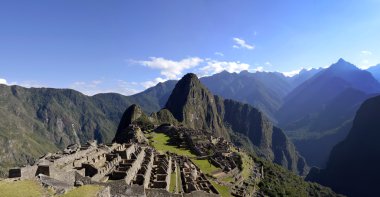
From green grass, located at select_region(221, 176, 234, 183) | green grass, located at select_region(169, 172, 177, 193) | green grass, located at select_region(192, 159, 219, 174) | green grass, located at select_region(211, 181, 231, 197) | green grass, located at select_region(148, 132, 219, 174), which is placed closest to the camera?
green grass, located at select_region(169, 172, 177, 193)

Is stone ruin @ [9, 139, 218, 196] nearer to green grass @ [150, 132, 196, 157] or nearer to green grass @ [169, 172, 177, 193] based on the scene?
green grass @ [169, 172, 177, 193]

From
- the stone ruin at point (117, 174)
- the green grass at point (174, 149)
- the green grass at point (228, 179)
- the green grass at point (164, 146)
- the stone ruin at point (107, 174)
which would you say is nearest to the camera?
the stone ruin at point (107, 174)

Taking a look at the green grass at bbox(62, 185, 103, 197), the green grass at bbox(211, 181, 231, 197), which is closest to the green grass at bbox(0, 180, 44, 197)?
the green grass at bbox(62, 185, 103, 197)

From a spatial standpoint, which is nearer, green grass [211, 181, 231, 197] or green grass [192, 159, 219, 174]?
green grass [211, 181, 231, 197]

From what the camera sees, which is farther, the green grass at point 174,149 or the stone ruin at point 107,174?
the green grass at point 174,149

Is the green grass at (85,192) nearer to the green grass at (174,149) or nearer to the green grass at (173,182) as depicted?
the green grass at (173,182)

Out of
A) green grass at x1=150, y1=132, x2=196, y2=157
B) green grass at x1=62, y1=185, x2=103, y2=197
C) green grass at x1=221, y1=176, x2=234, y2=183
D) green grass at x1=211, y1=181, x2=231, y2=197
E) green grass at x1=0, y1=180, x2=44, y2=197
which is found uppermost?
green grass at x1=0, y1=180, x2=44, y2=197

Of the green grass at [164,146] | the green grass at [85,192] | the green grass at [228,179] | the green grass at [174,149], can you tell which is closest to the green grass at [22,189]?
the green grass at [85,192]

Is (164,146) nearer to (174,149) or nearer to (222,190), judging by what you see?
(174,149)

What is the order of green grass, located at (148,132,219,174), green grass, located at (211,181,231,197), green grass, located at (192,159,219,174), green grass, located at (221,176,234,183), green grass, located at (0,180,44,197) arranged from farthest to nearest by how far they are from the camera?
green grass, located at (148,132,219,174), green grass, located at (192,159,219,174), green grass, located at (221,176,234,183), green grass, located at (211,181,231,197), green grass, located at (0,180,44,197)
